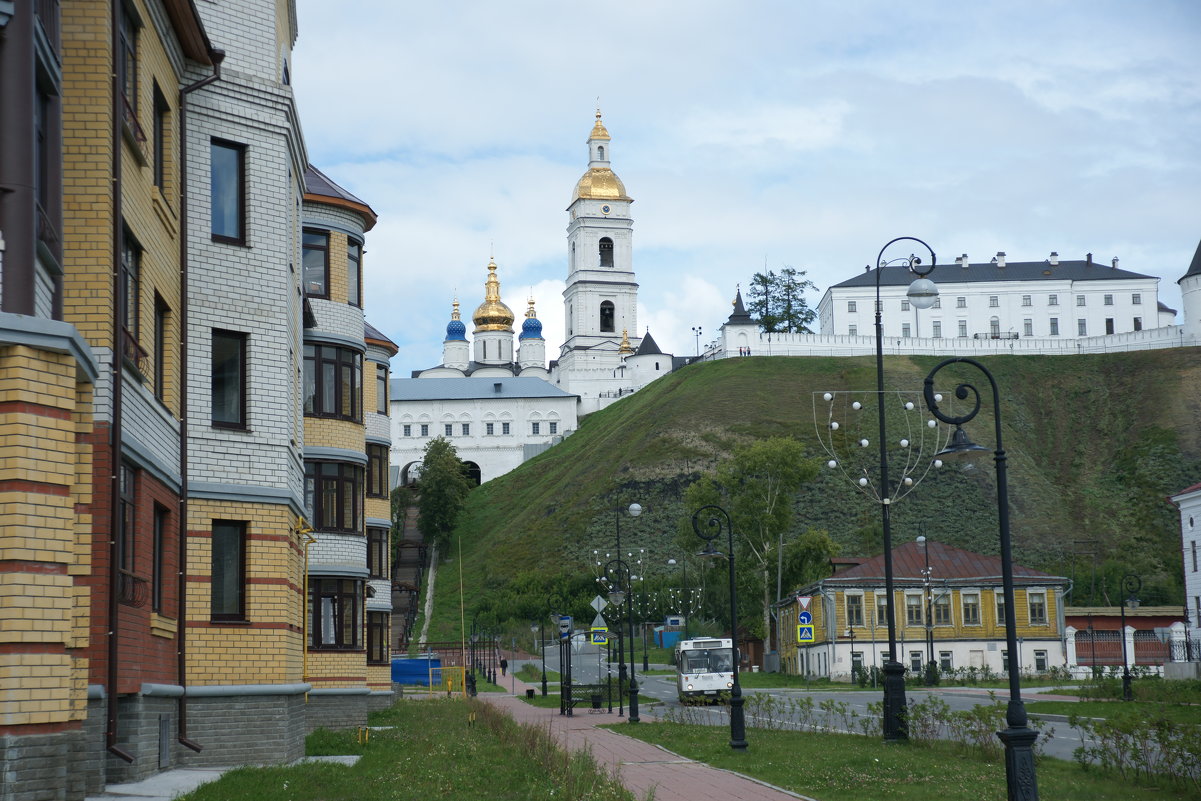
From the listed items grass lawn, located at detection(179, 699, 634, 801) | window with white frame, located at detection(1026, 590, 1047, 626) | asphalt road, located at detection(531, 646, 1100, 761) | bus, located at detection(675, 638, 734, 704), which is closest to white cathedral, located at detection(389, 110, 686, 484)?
asphalt road, located at detection(531, 646, 1100, 761)

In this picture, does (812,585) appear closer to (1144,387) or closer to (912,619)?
(912,619)

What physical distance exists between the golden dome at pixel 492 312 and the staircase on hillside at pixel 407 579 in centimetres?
5016

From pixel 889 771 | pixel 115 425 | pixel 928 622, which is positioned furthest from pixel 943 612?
pixel 115 425

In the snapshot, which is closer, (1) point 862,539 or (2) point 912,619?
(2) point 912,619

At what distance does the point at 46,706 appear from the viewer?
11.7m

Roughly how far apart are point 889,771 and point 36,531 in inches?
489

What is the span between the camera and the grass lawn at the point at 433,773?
15.4m

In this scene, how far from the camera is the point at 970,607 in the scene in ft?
212

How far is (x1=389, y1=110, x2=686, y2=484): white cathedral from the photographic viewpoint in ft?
489

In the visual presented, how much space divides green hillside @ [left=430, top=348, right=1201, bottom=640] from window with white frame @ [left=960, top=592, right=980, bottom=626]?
19.6 m

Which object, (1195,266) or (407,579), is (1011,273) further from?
(407,579)

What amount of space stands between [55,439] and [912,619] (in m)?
56.8

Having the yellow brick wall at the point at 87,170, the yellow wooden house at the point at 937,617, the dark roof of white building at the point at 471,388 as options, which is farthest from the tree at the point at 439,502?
the yellow brick wall at the point at 87,170

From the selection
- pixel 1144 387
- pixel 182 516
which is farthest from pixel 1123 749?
pixel 1144 387
